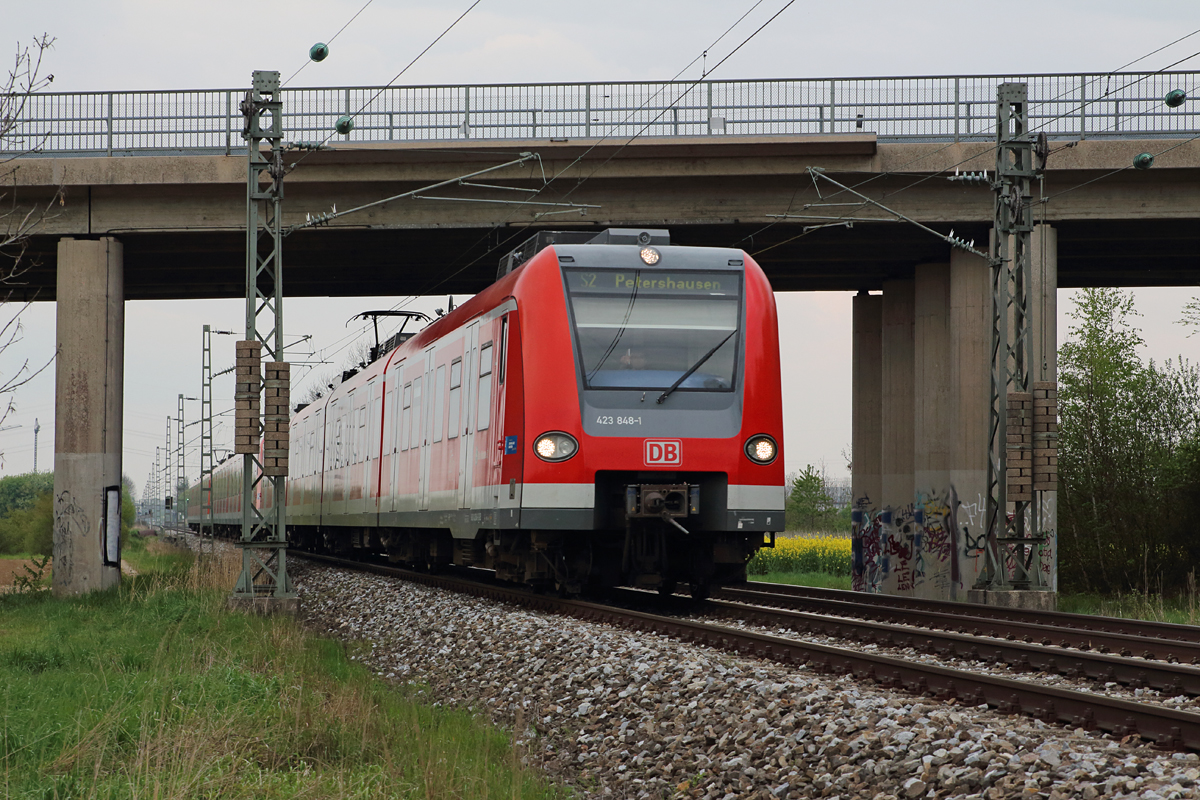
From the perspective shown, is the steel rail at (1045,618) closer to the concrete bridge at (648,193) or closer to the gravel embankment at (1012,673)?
the gravel embankment at (1012,673)

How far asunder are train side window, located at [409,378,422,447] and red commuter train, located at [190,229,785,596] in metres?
3.66

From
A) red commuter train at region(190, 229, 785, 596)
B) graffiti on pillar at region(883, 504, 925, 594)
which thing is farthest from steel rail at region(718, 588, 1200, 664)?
graffiti on pillar at region(883, 504, 925, 594)

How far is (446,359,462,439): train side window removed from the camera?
1622cm

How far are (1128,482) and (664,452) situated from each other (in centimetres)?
1358

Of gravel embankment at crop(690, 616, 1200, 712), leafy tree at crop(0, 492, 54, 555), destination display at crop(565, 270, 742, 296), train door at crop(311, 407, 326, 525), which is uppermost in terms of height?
destination display at crop(565, 270, 742, 296)

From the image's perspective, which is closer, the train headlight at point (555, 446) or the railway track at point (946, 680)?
the railway track at point (946, 680)

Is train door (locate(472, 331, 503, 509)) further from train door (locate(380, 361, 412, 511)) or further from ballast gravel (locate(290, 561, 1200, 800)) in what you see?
train door (locate(380, 361, 412, 511))

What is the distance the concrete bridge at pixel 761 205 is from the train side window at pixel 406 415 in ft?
9.74

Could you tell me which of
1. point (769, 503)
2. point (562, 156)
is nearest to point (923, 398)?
point (562, 156)

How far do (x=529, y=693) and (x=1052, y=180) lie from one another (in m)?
14.7

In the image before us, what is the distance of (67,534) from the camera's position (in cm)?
2134

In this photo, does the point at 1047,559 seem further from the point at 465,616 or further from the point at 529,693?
the point at 529,693

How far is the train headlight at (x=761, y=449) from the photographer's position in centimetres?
1336

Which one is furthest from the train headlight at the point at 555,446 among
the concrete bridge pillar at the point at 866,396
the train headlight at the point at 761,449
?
the concrete bridge pillar at the point at 866,396
